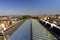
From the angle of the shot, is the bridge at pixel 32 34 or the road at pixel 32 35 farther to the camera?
the road at pixel 32 35

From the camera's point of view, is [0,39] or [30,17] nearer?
Answer: [0,39]

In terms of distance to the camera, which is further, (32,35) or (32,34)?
(32,34)

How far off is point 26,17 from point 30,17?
2190 mm

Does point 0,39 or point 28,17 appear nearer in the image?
point 0,39

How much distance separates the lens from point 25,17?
2291 inches

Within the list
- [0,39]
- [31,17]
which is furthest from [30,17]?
[0,39]

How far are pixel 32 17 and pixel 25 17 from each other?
10.4ft

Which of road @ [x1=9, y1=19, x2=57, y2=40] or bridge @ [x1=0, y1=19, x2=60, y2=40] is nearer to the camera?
bridge @ [x1=0, y1=19, x2=60, y2=40]

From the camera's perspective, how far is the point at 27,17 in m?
59.3

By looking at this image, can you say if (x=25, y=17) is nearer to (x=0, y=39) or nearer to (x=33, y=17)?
(x=33, y=17)

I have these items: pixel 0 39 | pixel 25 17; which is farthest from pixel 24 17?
pixel 0 39

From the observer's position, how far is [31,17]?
60.8 m

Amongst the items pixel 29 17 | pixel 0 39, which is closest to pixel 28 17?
pixel 29 17

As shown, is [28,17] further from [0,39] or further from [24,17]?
[0,39]
